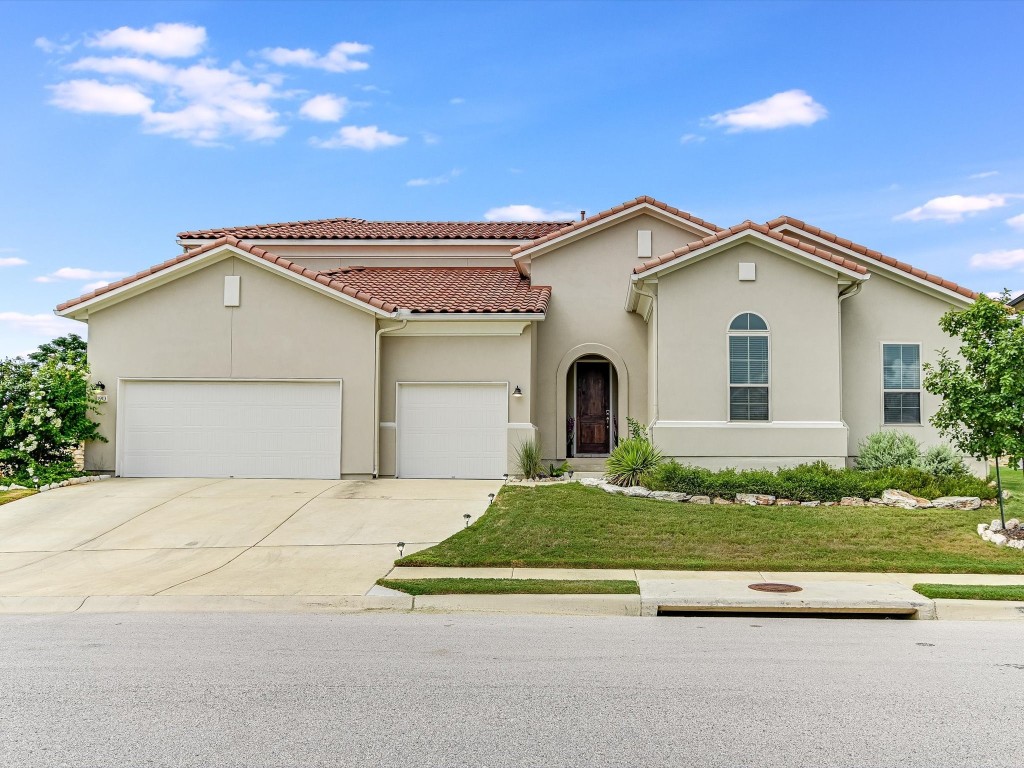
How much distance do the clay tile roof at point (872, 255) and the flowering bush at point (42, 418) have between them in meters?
14.8

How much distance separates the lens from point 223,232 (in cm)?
2312

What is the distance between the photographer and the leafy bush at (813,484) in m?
14.7

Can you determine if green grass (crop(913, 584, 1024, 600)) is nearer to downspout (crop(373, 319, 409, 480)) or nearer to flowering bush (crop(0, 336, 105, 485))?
downspout (crop(373, 319, 409, 480))

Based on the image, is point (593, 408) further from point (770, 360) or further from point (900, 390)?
point (900, 390)

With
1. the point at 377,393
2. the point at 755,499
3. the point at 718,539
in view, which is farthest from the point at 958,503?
the point at 377,393

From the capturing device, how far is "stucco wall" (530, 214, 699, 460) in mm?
19609

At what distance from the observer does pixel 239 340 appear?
58.6ft

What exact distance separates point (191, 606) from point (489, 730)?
5346 millimetres

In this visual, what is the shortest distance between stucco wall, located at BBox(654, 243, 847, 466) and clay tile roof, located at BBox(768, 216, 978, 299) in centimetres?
209

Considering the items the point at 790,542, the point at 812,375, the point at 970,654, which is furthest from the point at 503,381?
the point at 970,654

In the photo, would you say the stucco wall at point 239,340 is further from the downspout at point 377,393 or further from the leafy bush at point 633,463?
the leafy bush at point 633,463

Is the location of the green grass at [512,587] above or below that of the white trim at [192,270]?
below

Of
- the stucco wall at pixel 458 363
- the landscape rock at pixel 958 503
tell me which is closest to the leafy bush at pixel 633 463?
the stucco wall at pixel 458 363

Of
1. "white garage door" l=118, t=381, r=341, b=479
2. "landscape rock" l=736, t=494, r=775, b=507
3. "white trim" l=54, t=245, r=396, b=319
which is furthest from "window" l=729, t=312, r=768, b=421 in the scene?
"white garage door" l=118, t=381, r=341, b=479
